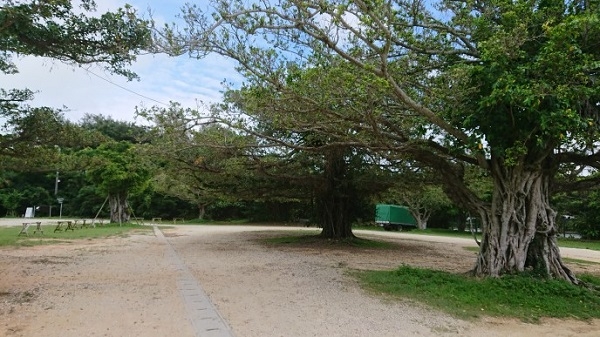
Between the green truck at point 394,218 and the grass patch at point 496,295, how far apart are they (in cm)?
2723

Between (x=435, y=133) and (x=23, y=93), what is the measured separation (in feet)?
28.9

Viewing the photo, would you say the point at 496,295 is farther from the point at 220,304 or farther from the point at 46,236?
the point at 46,236

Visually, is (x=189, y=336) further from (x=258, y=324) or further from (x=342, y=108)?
(x=342, y=108)

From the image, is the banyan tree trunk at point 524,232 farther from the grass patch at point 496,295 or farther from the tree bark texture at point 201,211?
the tree bark texture at point 201,211

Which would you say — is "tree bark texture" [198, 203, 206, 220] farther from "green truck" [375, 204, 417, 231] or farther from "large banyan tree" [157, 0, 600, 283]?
"large banyan tree" [157, 0, 600, 283]

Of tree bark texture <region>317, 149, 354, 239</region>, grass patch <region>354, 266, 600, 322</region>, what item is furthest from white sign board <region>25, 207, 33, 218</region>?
grass patch <region>354, 266, 600, 322</region>

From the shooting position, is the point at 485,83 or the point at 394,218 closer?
the point at 485,83

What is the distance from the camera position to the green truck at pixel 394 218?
36.1 metres

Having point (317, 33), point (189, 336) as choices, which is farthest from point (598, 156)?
point (189, 336)

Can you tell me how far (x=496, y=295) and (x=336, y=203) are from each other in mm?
11295

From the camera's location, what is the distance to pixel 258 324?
5277 millimetres

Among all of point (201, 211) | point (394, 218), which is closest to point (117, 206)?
point (201, 211)

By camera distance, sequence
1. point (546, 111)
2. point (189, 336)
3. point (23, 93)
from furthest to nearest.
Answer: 1. point (23, 93)
2. point (546, 111)
3. point (189, 336)

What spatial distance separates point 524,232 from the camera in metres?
8.21
